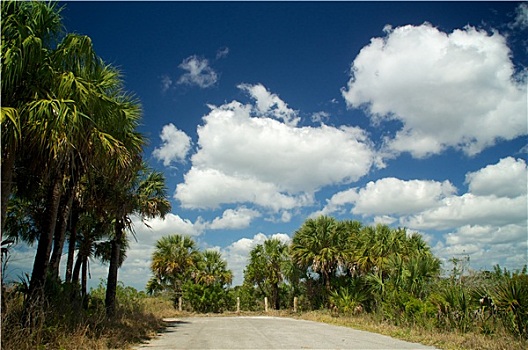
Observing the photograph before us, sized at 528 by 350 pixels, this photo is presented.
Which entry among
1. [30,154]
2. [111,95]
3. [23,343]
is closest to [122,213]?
[111,95]

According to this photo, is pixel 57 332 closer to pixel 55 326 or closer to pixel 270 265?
pixel 55 326

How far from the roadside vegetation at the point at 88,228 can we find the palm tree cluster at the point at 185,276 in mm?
10953

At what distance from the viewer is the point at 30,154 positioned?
28.5 feet

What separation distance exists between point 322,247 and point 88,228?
17.6 metres

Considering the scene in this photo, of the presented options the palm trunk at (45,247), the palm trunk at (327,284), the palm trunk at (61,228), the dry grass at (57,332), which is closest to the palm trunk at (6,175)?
the palm trunk at (45,247)

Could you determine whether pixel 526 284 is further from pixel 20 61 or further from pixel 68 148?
pixel 20 61

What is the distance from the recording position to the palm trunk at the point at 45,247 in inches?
387

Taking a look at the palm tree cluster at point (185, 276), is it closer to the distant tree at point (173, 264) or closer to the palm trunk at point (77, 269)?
the distant tree at point (173, 264)

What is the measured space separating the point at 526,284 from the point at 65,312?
486 inches

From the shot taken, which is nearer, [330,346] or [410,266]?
[330,346]

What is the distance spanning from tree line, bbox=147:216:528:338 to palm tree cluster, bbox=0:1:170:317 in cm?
1176

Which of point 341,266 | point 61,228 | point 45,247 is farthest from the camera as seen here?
point 341,266

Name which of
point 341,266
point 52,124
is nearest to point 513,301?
point 52,124

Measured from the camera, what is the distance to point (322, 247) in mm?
30844
